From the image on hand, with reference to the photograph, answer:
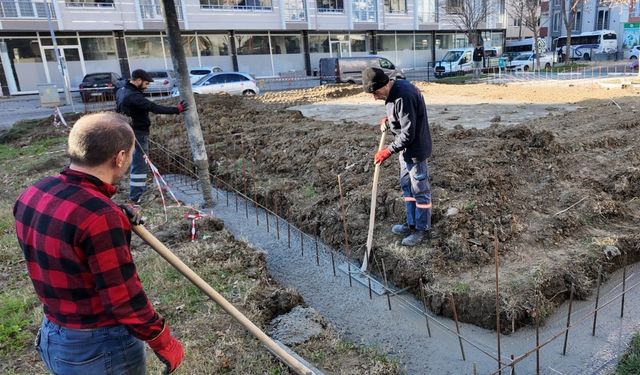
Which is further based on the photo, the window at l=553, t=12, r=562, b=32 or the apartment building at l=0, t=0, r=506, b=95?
the window at l=553, t=12, r=562, b=32

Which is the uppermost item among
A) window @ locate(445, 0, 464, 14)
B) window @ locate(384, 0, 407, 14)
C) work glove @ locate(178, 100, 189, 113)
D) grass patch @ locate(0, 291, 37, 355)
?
window @ locate(384, 0, 407, 14)

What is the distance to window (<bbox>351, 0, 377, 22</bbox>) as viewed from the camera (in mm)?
33812

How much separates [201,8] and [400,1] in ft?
54.8

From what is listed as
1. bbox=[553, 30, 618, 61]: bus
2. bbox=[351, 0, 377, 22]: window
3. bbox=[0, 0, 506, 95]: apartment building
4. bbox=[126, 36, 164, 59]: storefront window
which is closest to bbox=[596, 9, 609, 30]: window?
bbox=[553, 30, 618, 61]: bus

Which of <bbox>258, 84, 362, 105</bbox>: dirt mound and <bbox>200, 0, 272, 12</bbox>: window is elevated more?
<bbox>200, 0, 272, 12</bbox>: window

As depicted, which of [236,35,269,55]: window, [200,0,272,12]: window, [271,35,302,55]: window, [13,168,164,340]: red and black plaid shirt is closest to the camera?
[13,168,164,340]: red and black plaid shirt

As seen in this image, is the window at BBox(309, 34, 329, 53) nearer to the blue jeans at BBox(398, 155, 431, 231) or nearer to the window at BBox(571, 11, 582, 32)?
the window at BBox(571, 11, 582, 32)

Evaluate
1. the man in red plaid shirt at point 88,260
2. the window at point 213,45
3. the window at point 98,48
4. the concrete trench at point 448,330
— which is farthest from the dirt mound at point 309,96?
the window at point 98,48

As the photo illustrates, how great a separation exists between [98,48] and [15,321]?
26423 millimetres

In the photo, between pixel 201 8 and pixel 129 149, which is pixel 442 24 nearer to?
pixel 201 8

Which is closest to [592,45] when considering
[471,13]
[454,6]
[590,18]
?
[590,18]

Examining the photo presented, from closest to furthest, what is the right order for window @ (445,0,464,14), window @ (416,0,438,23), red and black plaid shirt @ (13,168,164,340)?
red and black plaid shirt @ (13,168,164,340), window @ (445,0,464,14), window @ (416,0,438,23)

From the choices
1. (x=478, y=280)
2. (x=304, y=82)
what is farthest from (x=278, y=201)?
(x=304, y=82)

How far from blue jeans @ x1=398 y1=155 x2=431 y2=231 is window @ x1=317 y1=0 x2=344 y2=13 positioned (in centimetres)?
3065
